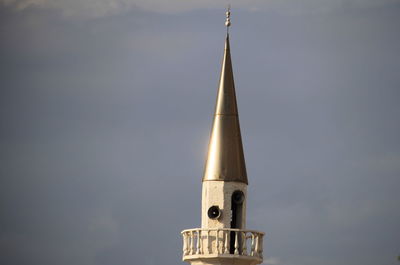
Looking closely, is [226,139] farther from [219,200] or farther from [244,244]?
[244,244]

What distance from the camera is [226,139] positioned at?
85.8 metres

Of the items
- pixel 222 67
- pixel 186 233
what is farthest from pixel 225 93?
pixel 186 233

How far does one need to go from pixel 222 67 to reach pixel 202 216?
7.00m

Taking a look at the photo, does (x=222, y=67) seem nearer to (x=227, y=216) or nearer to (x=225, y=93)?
(x=225, y=93)

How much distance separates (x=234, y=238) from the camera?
84062 millimetres

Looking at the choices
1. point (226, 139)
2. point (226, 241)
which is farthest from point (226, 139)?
point (226, 241)

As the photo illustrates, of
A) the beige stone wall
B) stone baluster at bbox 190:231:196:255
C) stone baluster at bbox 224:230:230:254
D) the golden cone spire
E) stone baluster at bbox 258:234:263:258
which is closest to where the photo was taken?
stone baluster at bbox 224:230:230:254

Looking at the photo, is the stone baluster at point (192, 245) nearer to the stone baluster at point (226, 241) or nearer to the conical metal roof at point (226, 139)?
the stone baluster at point (226, 241)

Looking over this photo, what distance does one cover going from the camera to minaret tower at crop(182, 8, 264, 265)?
273ft

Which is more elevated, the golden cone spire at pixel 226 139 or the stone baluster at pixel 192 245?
the golden cone spire at pixel 226 139

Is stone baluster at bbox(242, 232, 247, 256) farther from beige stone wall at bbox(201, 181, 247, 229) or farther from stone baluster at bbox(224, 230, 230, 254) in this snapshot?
beige stone wall at bbox(201, 181, 247, 229)

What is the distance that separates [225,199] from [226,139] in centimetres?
290

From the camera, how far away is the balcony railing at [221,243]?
3275 inches

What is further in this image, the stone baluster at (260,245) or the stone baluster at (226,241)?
the stone baluster at (260,245)
